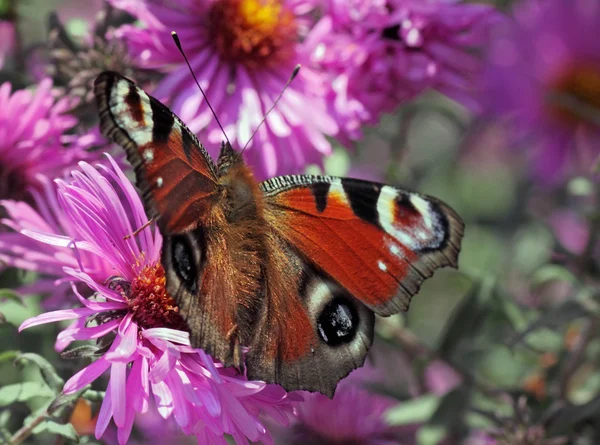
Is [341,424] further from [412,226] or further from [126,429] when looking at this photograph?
[126,429]

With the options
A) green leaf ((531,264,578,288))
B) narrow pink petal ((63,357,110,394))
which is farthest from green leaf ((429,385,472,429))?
narrow pink petal ((63,357,110,394))

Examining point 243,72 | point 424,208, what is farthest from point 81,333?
point 243,72

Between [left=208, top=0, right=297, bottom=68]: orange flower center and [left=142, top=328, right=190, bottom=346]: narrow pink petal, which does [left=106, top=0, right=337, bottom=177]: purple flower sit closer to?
[left=208, top=0, right=297, bottom=68]: orange flower center

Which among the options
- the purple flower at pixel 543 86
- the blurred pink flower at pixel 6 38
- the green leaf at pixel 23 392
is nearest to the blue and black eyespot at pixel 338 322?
the green leaf at pixel 23 392

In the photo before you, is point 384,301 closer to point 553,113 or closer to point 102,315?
point 102,315

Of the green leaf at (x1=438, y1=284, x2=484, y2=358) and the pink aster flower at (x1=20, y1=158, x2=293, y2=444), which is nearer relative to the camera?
the pink aster flower at (x1=20, y1=158, x2=293, y2=444)

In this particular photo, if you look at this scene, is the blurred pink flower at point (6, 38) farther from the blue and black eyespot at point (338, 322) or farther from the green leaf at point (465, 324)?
the green leaf at point (465, 324)

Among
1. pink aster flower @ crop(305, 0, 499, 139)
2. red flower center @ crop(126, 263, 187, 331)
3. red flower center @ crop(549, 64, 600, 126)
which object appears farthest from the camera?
red flower center @ crop(549, 64, 600, 126)
